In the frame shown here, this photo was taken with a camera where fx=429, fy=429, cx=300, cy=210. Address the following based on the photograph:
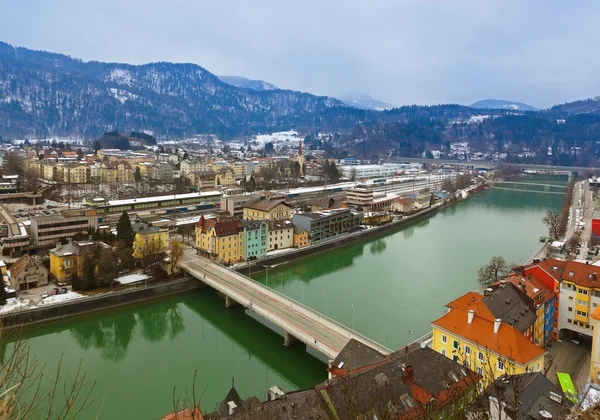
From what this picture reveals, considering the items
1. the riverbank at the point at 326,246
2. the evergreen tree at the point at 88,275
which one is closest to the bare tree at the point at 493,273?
the riverbank at the point at 326,246

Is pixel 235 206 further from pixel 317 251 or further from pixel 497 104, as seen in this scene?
pixel 497 104

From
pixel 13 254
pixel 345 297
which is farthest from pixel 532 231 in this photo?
pixel 13 254

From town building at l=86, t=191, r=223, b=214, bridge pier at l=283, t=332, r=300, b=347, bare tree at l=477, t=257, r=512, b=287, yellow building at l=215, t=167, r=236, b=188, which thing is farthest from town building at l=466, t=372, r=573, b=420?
yellow building at l=215, t=167, r=236, b=188

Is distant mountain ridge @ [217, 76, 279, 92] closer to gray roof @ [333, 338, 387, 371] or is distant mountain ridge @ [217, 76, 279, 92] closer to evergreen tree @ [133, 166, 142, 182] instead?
evergreen tree @ [133, 166, 142, 182]

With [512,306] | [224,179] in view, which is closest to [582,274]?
[512,306]

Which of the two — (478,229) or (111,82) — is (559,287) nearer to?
(478,229)
